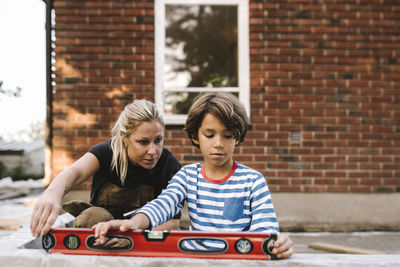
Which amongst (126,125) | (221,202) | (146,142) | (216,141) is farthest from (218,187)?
(126,125)

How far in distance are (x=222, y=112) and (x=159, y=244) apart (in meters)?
0.67

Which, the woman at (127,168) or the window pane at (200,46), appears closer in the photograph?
the woman at (127,168)

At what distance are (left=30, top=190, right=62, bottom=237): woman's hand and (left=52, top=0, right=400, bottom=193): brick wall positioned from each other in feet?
9.61

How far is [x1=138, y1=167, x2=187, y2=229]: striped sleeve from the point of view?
1.53m

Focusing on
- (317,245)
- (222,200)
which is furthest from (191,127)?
(317,245)

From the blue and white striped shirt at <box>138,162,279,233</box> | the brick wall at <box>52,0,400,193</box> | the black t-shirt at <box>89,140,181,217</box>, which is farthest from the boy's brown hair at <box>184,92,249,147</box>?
the brick wall at <box>52,0,400,193</box>

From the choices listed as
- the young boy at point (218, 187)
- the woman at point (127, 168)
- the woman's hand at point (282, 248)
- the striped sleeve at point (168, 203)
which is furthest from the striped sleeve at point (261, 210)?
Result: the woman at point (127, 168)

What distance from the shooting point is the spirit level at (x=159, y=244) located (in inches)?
49.8

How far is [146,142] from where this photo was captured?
203 centimetres

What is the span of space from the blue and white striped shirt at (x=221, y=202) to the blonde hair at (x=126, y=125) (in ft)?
1.65

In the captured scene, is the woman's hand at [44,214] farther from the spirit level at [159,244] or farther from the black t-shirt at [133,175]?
the black t-shirt at [133,175]

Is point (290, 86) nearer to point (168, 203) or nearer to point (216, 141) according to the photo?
point (216, 141)

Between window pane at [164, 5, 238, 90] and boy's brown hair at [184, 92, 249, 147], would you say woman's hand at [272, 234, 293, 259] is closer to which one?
boy's brown hair at [184, 92, 249, 147]

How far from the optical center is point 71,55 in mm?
4434
